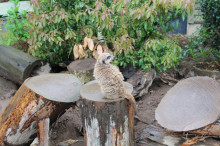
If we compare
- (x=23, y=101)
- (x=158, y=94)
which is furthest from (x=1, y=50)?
(x=158, y=94)

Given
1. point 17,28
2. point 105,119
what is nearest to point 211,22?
point 105,119

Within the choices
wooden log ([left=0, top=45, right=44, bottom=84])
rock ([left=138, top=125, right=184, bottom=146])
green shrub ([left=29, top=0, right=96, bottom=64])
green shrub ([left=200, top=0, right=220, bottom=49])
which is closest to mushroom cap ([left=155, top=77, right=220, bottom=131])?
rock ([left=138, top=125, right=184, bottom=146])

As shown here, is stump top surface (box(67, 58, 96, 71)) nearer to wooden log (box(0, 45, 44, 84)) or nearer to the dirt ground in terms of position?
the dirt ground

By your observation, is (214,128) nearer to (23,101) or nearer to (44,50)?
(23,101)

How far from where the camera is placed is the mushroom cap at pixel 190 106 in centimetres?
251

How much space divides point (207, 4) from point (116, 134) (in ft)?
13.6

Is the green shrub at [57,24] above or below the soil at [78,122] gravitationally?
above

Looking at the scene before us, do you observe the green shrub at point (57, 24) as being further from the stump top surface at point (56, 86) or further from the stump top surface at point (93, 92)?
the stump top surface at point (93, 92)

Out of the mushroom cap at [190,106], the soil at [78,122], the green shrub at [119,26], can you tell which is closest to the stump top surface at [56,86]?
the soil at [78,122]

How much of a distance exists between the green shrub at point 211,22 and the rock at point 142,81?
2.02 meters

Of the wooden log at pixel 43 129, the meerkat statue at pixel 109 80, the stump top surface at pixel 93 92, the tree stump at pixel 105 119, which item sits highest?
the meerkat statue at pixel 109 80

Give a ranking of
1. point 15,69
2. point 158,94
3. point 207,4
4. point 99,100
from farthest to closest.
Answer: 1. point 207,4
2. point 15,69
3. point 158,94
4. point 99,100

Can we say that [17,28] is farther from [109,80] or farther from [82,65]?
[109,80]

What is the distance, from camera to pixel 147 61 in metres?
4.51
